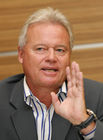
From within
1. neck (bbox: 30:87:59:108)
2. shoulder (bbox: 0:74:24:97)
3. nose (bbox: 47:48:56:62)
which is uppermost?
nose (bbox: 47:48:56:62)

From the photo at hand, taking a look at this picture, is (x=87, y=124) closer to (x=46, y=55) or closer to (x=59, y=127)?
(x=59, y=127)

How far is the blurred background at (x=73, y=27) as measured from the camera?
92.4 inches

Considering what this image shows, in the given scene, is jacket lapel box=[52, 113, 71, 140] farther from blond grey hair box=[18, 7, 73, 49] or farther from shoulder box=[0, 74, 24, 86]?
blond grey hair box=[18, 7, 73, 49]

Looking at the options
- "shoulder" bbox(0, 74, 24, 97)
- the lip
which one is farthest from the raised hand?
"shoulder" bbox(0, 74, 24, 97)

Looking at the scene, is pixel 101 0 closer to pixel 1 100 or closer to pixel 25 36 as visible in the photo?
pixel 25 36

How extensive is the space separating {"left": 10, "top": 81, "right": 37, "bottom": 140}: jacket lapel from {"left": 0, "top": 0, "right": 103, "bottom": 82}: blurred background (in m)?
0.84

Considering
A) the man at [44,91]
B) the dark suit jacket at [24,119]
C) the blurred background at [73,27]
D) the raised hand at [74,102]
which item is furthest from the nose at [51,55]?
the blurred background at [73,27]

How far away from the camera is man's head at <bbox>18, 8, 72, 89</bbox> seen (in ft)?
5.17

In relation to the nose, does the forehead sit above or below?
above

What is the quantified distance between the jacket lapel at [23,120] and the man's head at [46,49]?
0.45 feet

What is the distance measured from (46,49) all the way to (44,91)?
24 centimetres

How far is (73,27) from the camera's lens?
7.78 feet

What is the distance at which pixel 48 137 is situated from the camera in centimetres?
157

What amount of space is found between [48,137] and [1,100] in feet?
1.12
